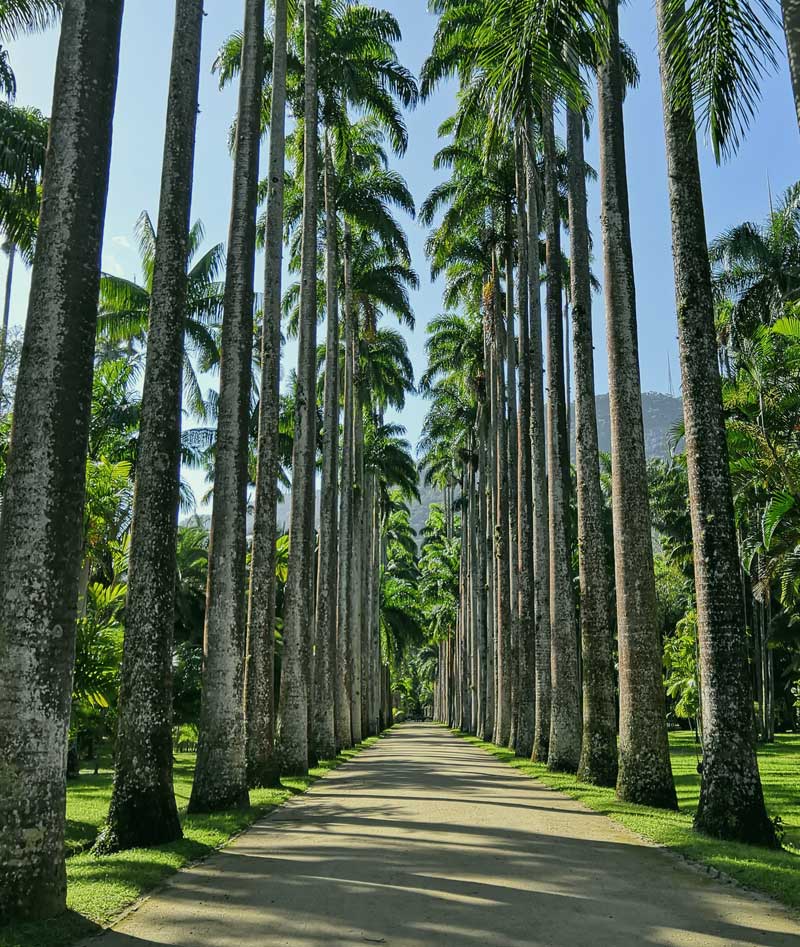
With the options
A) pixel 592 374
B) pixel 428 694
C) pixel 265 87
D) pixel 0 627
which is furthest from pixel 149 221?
pixel 428 694

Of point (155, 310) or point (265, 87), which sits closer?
point (155, 310)

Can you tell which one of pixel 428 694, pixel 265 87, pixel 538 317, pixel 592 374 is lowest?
pixel 428 694

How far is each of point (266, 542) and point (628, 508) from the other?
666 centimetres

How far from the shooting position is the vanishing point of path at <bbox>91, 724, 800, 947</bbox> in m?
5.46

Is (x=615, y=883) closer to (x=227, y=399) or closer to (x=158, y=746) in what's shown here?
(x=158, y=746)

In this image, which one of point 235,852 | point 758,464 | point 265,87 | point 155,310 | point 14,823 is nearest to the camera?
point 14,823

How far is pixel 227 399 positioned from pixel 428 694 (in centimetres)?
12899

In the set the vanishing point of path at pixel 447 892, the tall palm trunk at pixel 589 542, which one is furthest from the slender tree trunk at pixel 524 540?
the vanishing point of path at pixel 447 892

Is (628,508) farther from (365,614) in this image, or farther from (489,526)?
(489,526)

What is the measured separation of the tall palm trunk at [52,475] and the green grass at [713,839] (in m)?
5.41

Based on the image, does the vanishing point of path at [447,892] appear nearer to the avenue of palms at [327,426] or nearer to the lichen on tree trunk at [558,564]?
the avenue of palms at [327,426]

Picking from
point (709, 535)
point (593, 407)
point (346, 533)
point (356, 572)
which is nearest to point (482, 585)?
point (356, 572)

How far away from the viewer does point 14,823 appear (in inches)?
225

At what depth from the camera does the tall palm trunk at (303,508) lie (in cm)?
1744
